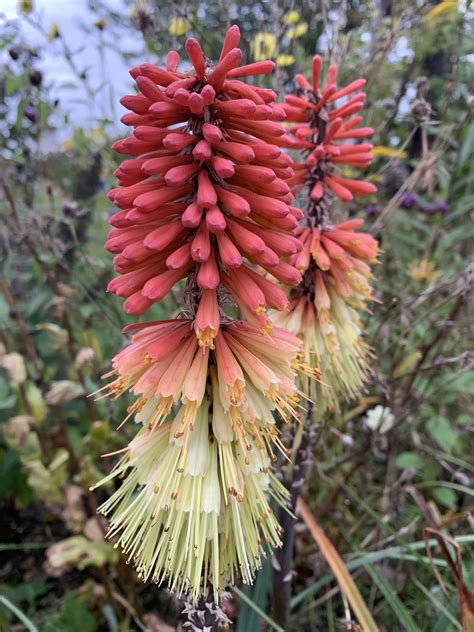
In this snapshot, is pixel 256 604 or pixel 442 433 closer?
pixel 256 604

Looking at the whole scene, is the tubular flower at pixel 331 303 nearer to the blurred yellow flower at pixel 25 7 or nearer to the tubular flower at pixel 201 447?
the tubular flower at pixel 201 447

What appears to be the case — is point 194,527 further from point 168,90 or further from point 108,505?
point 168,90

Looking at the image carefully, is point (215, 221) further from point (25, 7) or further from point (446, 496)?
point (25, 7)

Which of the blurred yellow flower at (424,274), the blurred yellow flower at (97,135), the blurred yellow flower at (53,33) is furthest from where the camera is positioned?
the blurred yellow flower at (97,135)

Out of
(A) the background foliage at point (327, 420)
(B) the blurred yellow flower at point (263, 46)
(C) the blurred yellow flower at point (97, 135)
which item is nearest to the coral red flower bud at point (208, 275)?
(A) the background foliage at point (327, 420)

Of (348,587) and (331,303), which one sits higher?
(331,303)

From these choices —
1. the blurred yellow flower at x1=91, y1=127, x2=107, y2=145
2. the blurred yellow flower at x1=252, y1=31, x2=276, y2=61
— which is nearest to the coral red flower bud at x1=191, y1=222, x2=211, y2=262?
the blurred yellow flower at x1=252, y1=31, x2=276, y2=61

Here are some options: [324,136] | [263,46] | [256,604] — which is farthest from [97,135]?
[256,604]
